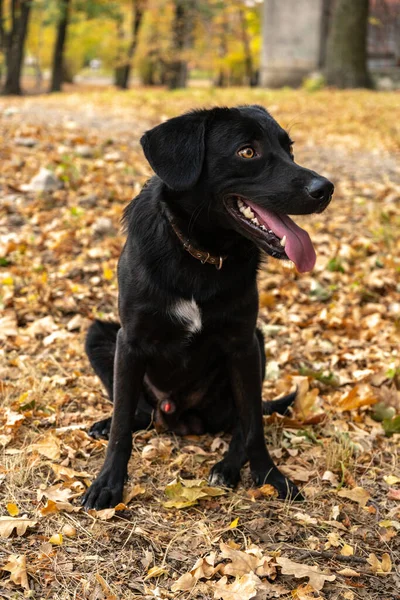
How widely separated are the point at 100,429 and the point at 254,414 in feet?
2.75

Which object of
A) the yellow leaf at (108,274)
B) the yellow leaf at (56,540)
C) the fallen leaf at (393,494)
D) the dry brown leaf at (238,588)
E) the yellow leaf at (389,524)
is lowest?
the fallen leaf at (393,494)

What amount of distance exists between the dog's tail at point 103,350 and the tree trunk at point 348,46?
623 inches

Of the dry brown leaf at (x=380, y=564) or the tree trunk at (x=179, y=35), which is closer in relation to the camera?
the dry brown leaf at (x=380, y=564)

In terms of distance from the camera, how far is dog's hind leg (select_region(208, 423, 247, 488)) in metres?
3.21

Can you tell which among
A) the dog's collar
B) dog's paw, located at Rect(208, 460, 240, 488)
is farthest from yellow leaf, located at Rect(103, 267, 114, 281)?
the dog's collar

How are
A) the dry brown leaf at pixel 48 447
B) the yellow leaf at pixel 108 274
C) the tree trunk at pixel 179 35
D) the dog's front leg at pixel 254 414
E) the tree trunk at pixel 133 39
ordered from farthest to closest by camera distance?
the tree trunk at pixel 133 39 → the tree trunk at pixel 179 35 → the yellow leaf at pixel 108 274 → the dry brown leaf at pixel 48 447 → the dog's front leg at pixel 254 414

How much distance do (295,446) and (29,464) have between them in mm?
1319

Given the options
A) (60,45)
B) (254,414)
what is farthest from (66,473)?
(60,45)

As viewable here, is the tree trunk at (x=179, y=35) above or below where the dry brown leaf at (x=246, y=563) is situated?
above

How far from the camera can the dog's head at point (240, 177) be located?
2.74 meters

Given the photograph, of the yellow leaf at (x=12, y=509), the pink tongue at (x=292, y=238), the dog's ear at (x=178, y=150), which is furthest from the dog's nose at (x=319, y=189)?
the yellow leaf at (x=12, y=509)

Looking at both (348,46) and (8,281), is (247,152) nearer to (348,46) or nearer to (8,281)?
(8,281)

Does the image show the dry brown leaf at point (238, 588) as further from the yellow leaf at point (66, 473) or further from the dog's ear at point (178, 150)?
the dog's ear at point (178, 150)

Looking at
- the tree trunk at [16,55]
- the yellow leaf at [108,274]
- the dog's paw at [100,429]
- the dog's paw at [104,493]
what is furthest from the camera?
the tree trunk at [16,55]
